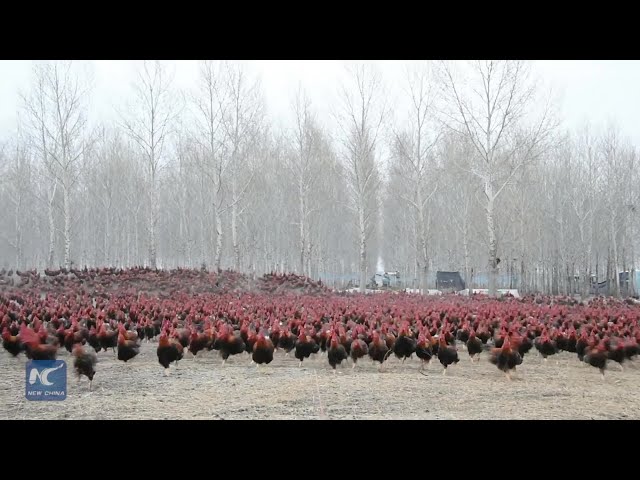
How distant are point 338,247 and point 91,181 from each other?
1507 cm

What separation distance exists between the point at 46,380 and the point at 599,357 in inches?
248

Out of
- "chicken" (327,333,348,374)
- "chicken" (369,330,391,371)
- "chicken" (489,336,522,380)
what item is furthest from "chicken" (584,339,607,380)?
"chicken" (327,333,348,374)

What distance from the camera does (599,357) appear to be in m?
6.13

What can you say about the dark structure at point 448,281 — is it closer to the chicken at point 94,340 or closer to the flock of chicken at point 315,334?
the flock of chicken at point 315,334

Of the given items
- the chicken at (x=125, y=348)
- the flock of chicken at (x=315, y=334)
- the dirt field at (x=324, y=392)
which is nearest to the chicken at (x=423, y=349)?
the flock of chicken at (x=315, y=334)

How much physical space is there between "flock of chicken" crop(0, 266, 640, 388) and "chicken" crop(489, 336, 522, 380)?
1cm

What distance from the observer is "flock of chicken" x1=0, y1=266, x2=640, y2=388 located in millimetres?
6039

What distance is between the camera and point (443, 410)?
4.71m

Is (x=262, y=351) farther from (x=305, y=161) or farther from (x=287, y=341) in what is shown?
(x=305, y=161)

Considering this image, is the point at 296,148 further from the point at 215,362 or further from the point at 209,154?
the point at 215,362

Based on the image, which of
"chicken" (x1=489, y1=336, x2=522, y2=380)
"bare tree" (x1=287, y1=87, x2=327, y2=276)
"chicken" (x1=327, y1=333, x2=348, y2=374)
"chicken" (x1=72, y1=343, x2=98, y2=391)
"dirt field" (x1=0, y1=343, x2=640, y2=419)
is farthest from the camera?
"bare tree" (x1=287, y1=87, x2=327, y2=276)

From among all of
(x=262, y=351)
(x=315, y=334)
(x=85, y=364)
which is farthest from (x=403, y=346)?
(x=85, y=364)

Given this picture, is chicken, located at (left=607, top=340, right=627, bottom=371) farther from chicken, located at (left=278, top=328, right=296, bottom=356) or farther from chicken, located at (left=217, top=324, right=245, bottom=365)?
chicken, located at (left=217, top=324, right=245, bottom=365)
